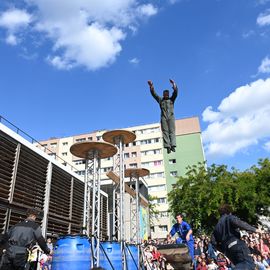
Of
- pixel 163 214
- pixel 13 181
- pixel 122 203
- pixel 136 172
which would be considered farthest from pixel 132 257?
pixel 163 214

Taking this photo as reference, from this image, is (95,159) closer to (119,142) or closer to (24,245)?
(119,142)

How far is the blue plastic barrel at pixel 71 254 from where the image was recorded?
7.62 meters

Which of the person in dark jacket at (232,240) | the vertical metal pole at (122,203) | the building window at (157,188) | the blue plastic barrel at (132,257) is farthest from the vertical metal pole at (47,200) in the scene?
the building window at (157,188)

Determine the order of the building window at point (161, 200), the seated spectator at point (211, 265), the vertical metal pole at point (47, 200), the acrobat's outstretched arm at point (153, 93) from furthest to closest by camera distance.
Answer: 1. the building window at point (161, 200)
2. the vertical metal pole at point (47, 200)
3. the seated spectator at point (211, 265)
4. the acrobat's outstretched arm at point (153, 93)

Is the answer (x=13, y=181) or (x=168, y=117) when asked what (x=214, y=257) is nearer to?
(x=168, y=117)

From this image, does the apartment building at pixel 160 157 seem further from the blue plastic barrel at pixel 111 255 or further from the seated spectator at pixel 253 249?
the blue plastic barrel at pixel 111 255

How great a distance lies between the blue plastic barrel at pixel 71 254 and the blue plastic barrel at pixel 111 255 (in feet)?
3.75

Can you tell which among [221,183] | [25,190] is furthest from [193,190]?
[25,190]

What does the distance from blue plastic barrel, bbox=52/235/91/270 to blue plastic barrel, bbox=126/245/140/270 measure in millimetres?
2550

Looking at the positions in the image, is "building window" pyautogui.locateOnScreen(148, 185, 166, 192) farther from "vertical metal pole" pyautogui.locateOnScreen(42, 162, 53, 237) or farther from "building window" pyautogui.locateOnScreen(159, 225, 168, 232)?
"vertical metal pole" pyautogui.locateOnScreen(42, 162, 53, 237)

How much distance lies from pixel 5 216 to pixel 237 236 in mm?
11644

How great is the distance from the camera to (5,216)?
1385 centimetres

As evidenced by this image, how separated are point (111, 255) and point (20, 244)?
188 inches

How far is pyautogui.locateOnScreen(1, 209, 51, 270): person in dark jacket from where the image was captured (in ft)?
16.3
